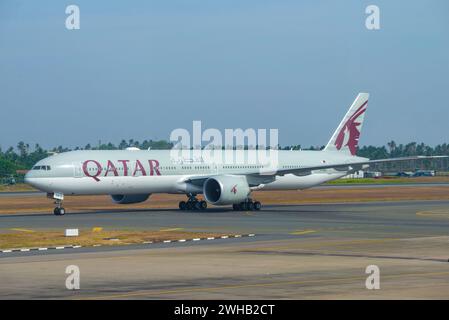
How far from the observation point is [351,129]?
281 ft

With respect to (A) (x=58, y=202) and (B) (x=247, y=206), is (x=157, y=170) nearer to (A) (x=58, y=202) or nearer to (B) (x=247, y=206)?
(B) (x=247, y=206)

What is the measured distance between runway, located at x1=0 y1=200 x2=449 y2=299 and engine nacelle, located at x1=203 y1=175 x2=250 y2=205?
40.1ft

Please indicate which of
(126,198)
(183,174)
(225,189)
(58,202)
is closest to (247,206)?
A: (225,189)

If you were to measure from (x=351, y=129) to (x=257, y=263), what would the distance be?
5397cm

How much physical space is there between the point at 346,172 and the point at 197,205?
16048 mm

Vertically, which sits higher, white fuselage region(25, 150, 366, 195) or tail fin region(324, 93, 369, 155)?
tail fin region(324, 93, 369, 155)

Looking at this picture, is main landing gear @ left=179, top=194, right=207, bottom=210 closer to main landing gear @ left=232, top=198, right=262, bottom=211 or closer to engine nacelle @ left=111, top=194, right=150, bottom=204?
main landing gear @ left=232, top=198, right=262, bottom=211

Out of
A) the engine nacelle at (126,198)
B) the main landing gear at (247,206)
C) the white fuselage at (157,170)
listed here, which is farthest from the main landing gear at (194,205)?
the engine nacelle at (126,198)

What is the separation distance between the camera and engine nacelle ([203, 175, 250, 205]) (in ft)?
228

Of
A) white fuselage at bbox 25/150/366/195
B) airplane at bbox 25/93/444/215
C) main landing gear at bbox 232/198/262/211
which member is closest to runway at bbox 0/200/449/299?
white fuselage at bbox 25/150/366/195

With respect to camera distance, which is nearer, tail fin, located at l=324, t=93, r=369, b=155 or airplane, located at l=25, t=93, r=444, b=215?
airplane, located at l=25, t=93, r=444, b=215

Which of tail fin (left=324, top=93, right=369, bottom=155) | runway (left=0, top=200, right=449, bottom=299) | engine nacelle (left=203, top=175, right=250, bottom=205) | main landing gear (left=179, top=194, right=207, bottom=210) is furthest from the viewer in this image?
tail fin (left=324, top=93, right=369, bottom=155)
